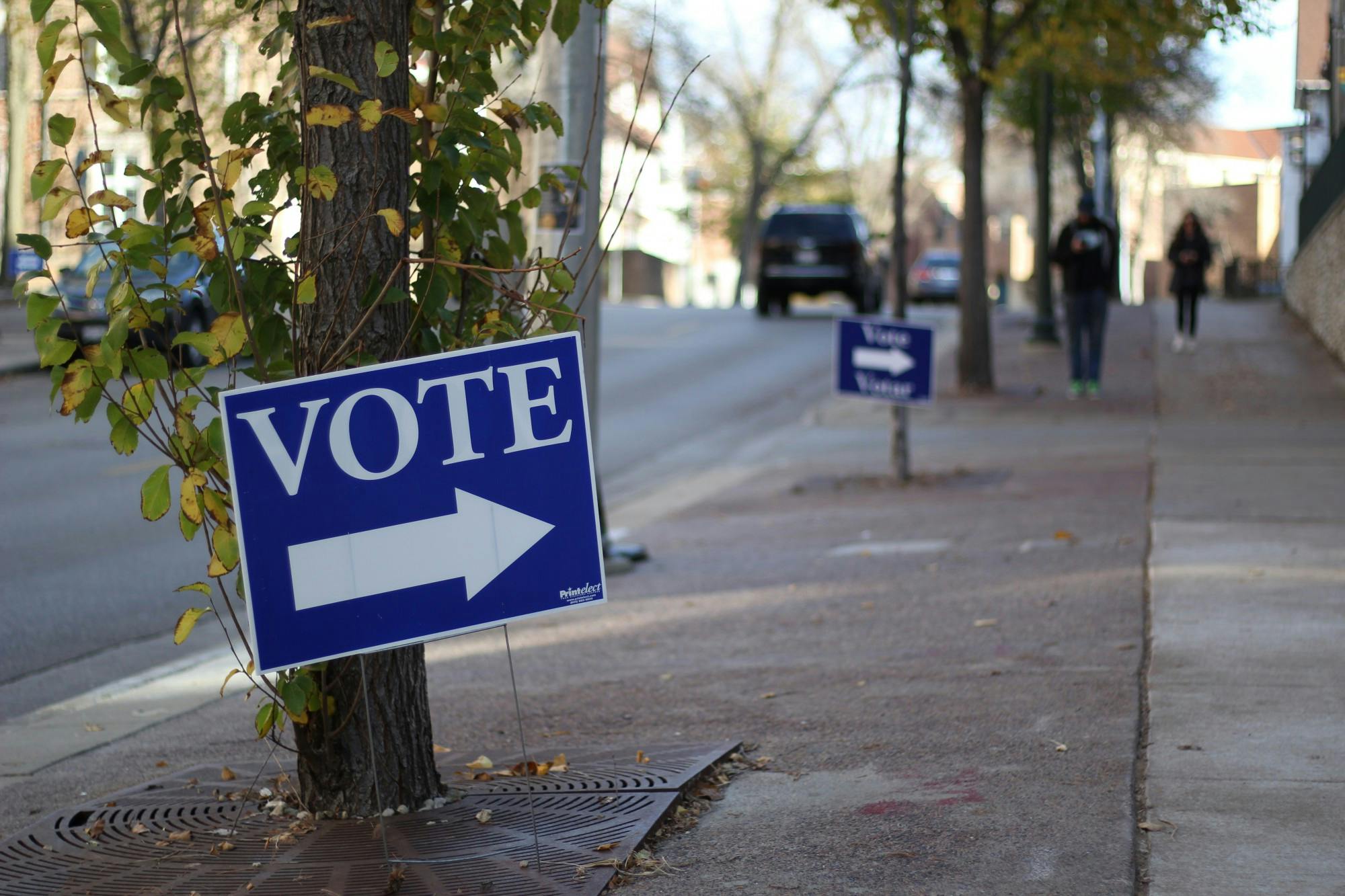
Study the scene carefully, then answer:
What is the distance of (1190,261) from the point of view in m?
19.3

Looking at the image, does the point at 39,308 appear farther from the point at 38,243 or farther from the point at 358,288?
the point at 358,288

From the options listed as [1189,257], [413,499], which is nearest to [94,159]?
[413,499]

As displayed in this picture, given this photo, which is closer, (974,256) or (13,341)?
(974,256)

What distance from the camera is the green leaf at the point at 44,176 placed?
3.79 m

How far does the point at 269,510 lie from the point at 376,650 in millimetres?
433

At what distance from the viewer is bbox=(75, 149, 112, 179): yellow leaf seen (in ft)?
12.5

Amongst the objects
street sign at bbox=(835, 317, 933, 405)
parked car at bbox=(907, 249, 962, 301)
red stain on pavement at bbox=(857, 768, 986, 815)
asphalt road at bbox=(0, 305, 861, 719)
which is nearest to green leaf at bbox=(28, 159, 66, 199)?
asphalt road at bbox=(0, 305, 861, 719)

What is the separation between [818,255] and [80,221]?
83.9 ft

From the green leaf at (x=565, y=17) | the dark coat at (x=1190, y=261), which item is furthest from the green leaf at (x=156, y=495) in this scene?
the dark coat at (x=1190, y=261)

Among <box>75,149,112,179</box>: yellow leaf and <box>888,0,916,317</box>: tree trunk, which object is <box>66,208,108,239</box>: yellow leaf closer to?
<box>75,149,112,179</box>: yellow leaf

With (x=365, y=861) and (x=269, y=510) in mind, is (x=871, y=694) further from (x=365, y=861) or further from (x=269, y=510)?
(x=269, y=510)

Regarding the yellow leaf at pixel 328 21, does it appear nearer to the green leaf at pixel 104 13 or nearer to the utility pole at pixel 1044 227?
the green leaf at pixel 104 13

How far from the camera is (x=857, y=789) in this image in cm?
459

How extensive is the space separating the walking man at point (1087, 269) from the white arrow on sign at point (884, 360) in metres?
4.84
